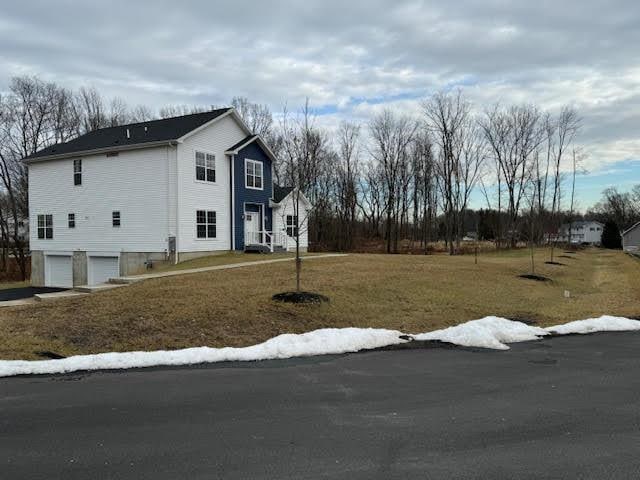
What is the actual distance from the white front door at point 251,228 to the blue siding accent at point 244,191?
480 millimetres

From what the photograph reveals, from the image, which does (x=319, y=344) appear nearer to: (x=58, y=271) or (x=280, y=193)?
(x=280, y=193)

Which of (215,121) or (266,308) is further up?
(215,121)

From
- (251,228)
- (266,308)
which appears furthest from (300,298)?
(251,228)

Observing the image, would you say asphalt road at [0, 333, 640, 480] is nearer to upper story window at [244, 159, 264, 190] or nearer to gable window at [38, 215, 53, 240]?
upper story window at [244, 159, 264, 190]

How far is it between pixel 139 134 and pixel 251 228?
7.97 m

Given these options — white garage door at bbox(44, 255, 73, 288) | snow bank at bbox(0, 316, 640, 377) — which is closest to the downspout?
white garage door at bbox(44, 255, 73, 288)

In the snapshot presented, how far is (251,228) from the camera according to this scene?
2900 cm

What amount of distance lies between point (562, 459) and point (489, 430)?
30.2 inches

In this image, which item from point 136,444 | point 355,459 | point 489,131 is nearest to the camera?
point 355,459

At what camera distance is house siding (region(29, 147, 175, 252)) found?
79.8 ft

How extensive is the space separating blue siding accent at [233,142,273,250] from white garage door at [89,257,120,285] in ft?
20.9

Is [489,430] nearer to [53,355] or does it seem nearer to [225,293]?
[53,355]

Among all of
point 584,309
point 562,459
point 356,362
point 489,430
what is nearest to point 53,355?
point 356,362

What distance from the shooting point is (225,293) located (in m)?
12.5
